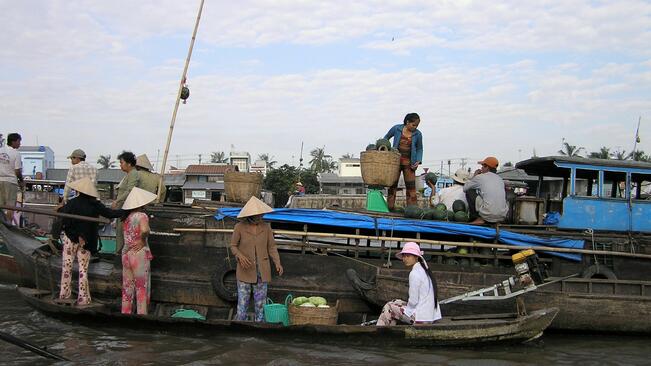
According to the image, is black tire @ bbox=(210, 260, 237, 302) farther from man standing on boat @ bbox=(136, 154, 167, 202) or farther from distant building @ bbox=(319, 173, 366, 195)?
distant building @ bbox=(319, 173, 366, 195)

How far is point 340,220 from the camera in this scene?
745 centimetres

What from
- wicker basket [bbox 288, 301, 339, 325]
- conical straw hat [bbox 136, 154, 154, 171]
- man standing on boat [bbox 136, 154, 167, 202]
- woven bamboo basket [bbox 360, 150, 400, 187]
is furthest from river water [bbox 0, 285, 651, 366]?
woven bamboo basket [bbox 360, 150, 400, 187]

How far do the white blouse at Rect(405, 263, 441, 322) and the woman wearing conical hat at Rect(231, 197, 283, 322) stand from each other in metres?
1.61

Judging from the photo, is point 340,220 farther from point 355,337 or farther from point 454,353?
point 454,353

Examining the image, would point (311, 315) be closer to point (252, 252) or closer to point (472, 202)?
point (252, 252)

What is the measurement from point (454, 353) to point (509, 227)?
2275mm

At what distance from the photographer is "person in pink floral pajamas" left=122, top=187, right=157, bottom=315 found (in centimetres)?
679

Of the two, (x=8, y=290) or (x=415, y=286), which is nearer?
(x=415, y=286)

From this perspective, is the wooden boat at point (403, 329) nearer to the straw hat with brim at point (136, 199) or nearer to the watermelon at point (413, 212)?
the straw hat with brim at point (136, 199)

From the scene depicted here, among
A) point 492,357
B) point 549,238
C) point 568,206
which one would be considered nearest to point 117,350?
point 492,357

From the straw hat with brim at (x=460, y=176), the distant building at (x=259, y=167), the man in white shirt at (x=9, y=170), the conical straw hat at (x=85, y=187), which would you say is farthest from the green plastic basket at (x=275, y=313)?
the distant building at (x=259, y=167)

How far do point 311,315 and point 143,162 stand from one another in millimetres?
3595

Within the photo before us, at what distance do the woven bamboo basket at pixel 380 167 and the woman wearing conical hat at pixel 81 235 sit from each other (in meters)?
3.51

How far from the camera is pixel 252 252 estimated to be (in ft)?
21.9
